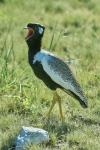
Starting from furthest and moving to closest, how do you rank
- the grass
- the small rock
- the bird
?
the bird
the grass
the small rock

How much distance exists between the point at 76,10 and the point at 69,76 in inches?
268

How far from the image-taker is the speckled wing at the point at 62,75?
7383 mm

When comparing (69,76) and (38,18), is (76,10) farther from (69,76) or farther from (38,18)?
(69,76)

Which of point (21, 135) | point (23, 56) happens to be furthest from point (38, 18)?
point (21, 135)

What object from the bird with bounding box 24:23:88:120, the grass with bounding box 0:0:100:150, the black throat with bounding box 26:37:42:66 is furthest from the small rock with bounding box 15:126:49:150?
the black throat with bounding box 26:37:42:66

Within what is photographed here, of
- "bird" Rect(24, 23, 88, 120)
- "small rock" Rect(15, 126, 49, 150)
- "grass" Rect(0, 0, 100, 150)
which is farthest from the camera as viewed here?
"bird" Rect(24, 23, 88, 120)

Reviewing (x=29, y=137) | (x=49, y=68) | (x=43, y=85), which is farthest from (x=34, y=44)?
(x=43, y=85)

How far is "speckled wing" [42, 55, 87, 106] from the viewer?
24.2 ft

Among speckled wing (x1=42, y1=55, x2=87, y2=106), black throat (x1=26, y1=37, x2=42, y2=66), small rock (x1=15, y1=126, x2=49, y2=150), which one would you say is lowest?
small rock (x1=15, y1=126, x2=49, y2=150)

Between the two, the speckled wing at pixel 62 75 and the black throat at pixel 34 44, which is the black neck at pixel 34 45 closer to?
the black throat at pixel 34 44

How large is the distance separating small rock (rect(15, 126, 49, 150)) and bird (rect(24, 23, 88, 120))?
0.79 m

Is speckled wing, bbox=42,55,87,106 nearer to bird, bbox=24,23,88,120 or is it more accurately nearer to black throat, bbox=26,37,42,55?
bird, bbox=24,23,88,120

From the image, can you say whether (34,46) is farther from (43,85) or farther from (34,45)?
(43,85)

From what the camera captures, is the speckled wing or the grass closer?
the grass
